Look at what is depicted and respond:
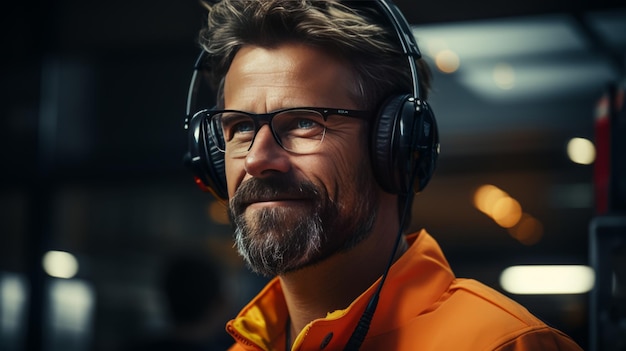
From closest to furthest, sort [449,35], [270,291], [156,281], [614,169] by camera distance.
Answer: [270,291] → [614,169] → [449,35] → [156,281]

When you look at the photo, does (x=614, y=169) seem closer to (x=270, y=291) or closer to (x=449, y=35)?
(x=270, y=291)

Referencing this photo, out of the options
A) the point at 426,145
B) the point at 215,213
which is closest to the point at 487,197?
the point at 215,213

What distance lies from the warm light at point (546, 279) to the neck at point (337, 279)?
2600 millimetres

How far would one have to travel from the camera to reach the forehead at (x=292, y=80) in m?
1.66

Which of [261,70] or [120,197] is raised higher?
[261,70]

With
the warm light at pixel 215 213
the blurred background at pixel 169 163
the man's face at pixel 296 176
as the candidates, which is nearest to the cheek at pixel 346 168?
the man's face at pixel 296 176

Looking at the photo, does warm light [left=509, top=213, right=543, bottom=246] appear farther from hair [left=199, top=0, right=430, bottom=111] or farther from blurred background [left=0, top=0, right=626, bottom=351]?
hair [left=199, top=0, right=430, bottom=111]

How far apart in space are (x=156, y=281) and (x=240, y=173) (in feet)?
10.8

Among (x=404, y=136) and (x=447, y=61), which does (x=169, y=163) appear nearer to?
(x=447, y=61)

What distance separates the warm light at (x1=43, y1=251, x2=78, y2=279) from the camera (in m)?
4.85

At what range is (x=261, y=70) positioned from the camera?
170 cm

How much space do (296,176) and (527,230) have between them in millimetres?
3020

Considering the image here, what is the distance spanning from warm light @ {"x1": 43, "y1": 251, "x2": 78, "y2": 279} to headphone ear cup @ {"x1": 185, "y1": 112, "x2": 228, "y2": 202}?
327cm

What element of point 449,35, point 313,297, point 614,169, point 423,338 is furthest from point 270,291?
point 449,35
